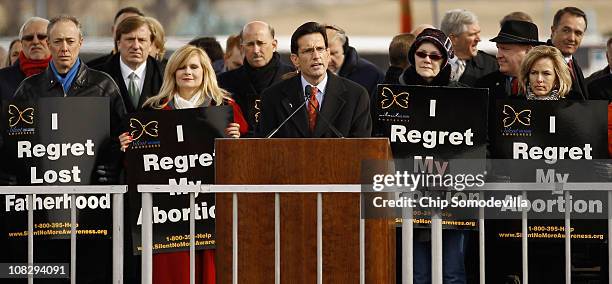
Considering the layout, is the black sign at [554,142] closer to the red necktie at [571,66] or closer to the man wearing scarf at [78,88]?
the red necktie at [571,66]

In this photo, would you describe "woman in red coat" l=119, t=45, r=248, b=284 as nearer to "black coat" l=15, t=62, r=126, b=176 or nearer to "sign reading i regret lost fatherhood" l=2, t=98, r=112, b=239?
"black coat" l=15, t=62, r=126, b=176

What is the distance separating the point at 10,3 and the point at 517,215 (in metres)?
61.7

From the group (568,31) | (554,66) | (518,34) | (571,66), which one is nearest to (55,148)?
(554,66)

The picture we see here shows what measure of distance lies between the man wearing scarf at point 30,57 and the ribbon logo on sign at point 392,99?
3079mm

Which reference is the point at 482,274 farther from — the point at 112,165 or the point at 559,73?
the point at 112,165

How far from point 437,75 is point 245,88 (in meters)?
2.03

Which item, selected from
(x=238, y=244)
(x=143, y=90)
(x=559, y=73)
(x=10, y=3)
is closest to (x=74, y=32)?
(x=143, y=90)

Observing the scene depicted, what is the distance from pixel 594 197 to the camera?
310 inches

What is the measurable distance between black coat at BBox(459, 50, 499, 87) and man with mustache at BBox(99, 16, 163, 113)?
2123 mm

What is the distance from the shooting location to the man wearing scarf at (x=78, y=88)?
9031mm

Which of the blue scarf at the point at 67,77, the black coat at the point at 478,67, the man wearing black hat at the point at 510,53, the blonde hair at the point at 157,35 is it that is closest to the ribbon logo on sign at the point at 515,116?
the man wearing black hat at the point at 510,53

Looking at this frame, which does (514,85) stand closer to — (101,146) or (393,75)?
(393,75)

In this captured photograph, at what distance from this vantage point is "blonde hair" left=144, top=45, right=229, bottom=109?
30.1 ft

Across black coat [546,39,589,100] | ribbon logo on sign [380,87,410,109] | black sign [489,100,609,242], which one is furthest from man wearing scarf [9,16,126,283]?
black coat [546,39,589,100]
